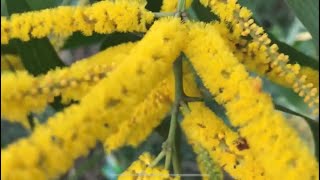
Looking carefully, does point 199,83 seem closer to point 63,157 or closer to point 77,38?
point 77,38

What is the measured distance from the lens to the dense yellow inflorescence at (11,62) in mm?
1367

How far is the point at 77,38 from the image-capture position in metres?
1.51

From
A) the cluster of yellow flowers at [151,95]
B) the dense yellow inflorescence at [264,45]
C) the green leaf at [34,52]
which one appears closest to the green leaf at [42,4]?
the green leaf at [34,52]

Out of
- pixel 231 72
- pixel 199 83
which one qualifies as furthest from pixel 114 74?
pixel 199 83

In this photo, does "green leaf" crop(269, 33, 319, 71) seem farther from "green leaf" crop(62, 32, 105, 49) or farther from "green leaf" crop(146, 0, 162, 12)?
"green leaf" crop(62, 32, 105, 49)

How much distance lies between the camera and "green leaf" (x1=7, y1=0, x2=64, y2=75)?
1.27 m

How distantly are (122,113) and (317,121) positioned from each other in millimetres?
897

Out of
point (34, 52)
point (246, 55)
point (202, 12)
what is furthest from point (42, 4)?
point (246, 55)

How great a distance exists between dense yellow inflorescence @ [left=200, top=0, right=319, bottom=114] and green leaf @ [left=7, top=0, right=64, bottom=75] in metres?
0.41

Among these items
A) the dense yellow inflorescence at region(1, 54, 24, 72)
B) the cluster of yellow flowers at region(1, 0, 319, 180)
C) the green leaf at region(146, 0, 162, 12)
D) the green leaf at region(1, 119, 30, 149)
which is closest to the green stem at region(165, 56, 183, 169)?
the cluster of yellow flowers at region(1, 0, 319, 180)

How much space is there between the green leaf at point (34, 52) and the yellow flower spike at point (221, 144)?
1.29 feet

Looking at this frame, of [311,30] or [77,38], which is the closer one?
[311,30]

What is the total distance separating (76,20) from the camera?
933mm

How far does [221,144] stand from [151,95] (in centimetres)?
16
